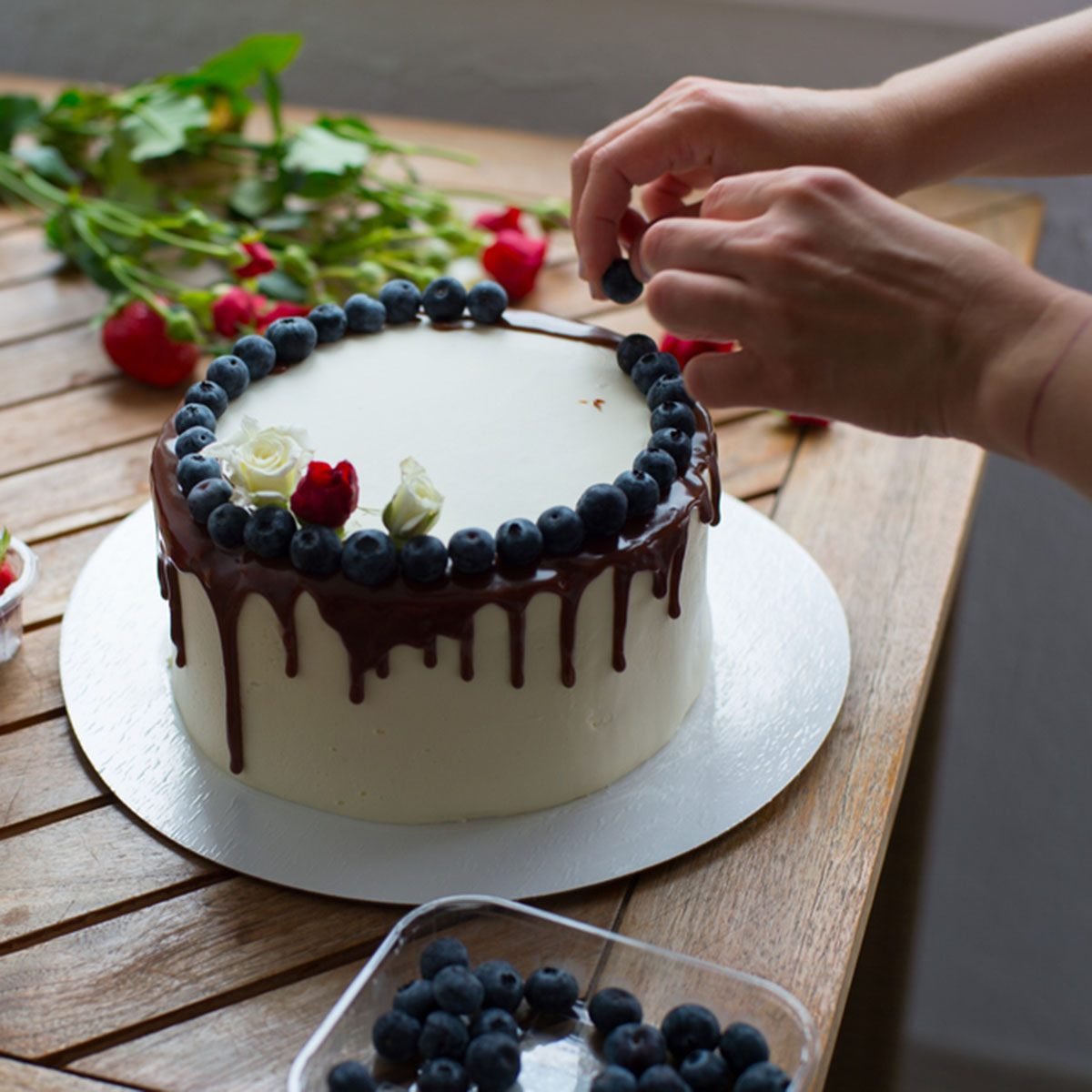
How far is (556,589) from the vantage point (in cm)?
103

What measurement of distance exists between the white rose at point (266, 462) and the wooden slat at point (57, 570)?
379mm

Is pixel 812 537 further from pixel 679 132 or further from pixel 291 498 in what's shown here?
pixel 291 498

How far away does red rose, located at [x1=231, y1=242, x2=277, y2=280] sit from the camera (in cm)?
171

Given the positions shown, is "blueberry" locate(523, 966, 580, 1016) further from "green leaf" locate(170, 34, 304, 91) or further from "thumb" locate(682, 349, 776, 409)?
"green leaf" locate(170, 34, 304, 91)

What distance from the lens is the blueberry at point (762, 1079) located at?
866 mm

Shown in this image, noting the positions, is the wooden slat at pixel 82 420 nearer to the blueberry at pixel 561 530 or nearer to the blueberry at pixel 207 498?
the blueberry at pixel 207 498

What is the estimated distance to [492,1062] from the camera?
0.89 metres

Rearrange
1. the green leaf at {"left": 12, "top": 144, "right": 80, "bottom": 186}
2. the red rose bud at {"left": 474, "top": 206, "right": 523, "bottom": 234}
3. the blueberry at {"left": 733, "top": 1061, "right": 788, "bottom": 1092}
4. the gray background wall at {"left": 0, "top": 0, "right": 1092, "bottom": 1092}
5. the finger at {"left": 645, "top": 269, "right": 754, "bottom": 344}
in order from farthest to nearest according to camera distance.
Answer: the gray background wall at {"left": 0, "top": 0, "right": 1092, "bottom": 1092}
the green leaf at {"left": 12, "top": 144, "right": 80, "bottom": 186}
the red rose bud at {"left": 474, "top": 206, "right": 523, "bottom": 234}
the finger at {"left": 645, "top": 269, "right": 754, "bottom": 344}
the blueberry at {"left": 733, "top": 1061, "right": 788, "bottom": 1092}

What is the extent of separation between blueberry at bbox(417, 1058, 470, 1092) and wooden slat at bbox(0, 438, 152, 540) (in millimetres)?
772

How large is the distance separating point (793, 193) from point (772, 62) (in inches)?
A: 54.6

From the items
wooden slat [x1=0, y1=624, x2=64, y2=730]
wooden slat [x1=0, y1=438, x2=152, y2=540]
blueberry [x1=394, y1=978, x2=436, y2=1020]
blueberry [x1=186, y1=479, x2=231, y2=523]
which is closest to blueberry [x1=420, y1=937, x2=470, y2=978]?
blueberry [x1=394, y1=978, x2=436, y2=1020]

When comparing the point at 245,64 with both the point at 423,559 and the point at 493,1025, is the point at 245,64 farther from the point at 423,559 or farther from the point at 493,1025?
the point at 493,1025

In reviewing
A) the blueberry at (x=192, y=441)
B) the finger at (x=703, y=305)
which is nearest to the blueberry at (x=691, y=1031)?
the finger at (x=703, y=305)

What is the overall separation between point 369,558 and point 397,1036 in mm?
317
